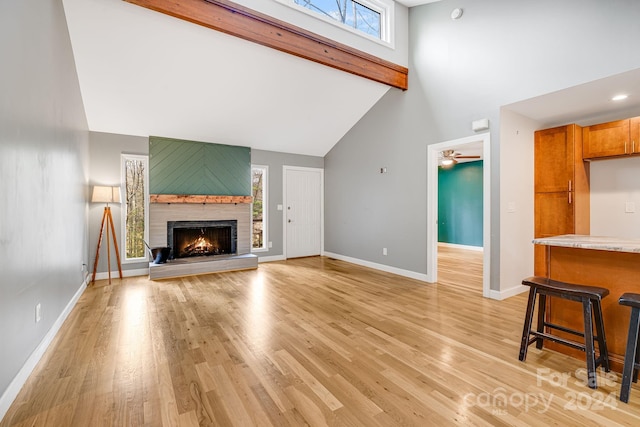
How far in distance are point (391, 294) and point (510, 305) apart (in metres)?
→ 1.38

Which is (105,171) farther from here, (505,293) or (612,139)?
(612,139)

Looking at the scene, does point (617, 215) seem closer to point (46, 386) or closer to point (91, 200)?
point (46, 386)

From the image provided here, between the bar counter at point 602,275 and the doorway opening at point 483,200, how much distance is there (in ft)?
4.52

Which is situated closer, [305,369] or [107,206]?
[305,369]

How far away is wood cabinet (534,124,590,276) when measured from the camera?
3.83 metres

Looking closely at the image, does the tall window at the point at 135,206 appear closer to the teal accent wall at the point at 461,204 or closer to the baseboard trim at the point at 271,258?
the baseboard trim at the point at 271,258

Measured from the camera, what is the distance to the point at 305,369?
2053 millimetres

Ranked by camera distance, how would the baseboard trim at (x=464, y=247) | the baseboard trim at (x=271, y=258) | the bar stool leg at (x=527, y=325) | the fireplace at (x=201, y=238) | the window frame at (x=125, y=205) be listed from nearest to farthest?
the bar stool leg at (x=527, y=325) < the window frame at (x=125, y=205) < the fireplace at (x=201, y=238) < the baseboard trim at (x=271, y=258) < the baseboard trim at (x=464, y=247)

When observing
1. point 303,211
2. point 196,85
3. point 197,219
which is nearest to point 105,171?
point 197,219

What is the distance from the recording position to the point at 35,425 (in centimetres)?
153

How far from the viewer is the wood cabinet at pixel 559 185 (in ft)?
12.6

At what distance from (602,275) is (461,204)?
246 inches

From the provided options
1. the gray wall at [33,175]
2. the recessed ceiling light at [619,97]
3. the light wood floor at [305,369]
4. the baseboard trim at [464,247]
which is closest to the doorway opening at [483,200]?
the light wood floor at [305,369]

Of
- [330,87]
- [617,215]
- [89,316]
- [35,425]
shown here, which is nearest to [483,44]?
[330,87]
